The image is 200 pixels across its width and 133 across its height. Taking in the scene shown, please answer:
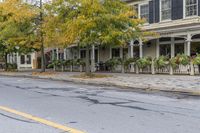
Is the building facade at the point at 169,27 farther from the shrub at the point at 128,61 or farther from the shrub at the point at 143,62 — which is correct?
the shrub at the point at 143,62

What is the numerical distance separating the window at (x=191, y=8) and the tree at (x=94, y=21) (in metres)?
4.01

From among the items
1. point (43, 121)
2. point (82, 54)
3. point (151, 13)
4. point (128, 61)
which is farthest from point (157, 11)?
point (43, 121)

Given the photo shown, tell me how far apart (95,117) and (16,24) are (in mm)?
21356

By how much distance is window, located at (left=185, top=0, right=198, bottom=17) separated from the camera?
24.2m

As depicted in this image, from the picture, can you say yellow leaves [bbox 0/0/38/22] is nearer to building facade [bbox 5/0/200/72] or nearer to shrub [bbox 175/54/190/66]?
building facade [bbox 5/0/200/72]

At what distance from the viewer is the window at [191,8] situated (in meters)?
24.2

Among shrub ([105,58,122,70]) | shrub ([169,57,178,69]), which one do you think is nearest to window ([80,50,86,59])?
shrub ([105,58,122,70])

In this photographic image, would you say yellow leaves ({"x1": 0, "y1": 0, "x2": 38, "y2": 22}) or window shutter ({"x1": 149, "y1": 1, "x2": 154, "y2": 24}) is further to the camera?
window shutter ({"x1": 149, "y1": 1, "x2": 154, "y2": 24})

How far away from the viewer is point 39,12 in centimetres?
2766

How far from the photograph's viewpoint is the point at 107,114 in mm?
9148

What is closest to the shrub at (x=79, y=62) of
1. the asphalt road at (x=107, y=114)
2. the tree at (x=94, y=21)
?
the tree at (x=94, y=21)

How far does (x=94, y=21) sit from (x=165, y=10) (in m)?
7.52

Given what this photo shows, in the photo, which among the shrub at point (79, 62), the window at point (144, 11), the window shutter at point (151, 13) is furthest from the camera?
the shrub at point (79, 62)

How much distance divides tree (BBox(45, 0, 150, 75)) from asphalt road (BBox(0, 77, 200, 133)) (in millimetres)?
8720
